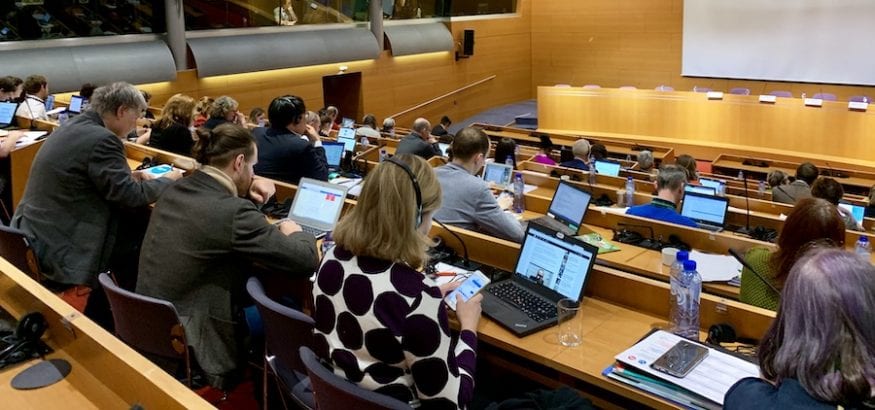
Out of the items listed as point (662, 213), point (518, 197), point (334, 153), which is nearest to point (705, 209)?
point (662, 213)

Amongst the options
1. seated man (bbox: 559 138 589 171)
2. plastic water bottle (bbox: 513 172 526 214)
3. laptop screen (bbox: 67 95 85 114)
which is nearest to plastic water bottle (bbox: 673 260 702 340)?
plastic water bottle (bbox: 513 172 526 214)

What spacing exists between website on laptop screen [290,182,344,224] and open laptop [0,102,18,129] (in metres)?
3.51

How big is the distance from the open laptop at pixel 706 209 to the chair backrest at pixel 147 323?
135 inches

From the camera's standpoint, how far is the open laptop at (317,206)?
12.2ft

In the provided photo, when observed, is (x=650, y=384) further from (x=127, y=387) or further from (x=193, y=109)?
(x=193, y=109)

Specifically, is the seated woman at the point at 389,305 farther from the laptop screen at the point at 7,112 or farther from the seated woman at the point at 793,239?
the laptop screen at the point at 7,112

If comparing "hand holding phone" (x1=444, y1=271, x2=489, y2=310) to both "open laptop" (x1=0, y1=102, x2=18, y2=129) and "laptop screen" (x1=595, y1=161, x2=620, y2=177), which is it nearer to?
"laptop screen" (x1=595, y1=161, x2=620, y2=177)

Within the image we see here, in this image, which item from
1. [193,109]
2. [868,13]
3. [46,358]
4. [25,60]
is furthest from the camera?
[868,13]

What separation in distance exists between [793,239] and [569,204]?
6.57 feet

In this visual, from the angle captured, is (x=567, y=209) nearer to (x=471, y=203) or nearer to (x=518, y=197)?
(x=518, y=197)

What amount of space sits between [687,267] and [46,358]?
7.03 ft

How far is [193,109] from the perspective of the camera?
532 centimetres

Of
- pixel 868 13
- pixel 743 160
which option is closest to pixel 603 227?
pixel 743 160

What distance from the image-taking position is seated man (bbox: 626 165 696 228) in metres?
4.45
